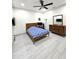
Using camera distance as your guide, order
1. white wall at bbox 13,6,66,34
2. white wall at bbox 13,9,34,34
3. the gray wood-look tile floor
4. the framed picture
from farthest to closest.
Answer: white wall at bbox 13,9,34,34 → white wall at bbox 13,6,66,34 → the framed picture → the gray wood-look tile floor

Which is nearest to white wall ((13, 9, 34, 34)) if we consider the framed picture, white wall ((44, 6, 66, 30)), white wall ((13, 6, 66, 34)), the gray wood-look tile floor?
white wall ((13, 6, 66, 34))

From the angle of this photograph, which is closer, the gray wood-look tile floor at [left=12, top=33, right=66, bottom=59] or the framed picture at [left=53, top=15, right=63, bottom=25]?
the gray wood-look tile floor at [left=12, top=33, right=66, bottom=59]

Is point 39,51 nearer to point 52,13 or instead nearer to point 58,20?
point 58,20

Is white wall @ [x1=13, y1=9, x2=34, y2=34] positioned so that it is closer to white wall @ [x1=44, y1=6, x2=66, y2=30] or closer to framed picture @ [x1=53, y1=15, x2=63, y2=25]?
white wall @ [x1=44, y1=6, x2=66, y2=30]

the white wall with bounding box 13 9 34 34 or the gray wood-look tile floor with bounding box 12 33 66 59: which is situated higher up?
the white wall with bounding box 13 9 34 34

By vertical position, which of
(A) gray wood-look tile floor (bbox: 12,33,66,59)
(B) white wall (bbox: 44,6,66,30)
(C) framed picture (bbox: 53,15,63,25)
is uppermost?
(B) white wall (bbox: 44,6,66,30)

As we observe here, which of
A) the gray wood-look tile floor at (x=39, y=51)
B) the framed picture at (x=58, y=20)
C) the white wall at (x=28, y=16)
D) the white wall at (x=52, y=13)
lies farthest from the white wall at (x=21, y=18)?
the gray wood-look tile floor at (x=39, y=51)

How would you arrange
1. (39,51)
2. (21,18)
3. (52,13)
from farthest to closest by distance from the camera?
(52,13), (21,18), (39,51)

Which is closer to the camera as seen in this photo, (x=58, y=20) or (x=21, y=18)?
(x=58, y=20)

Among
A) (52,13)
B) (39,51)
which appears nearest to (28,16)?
(52,13)
